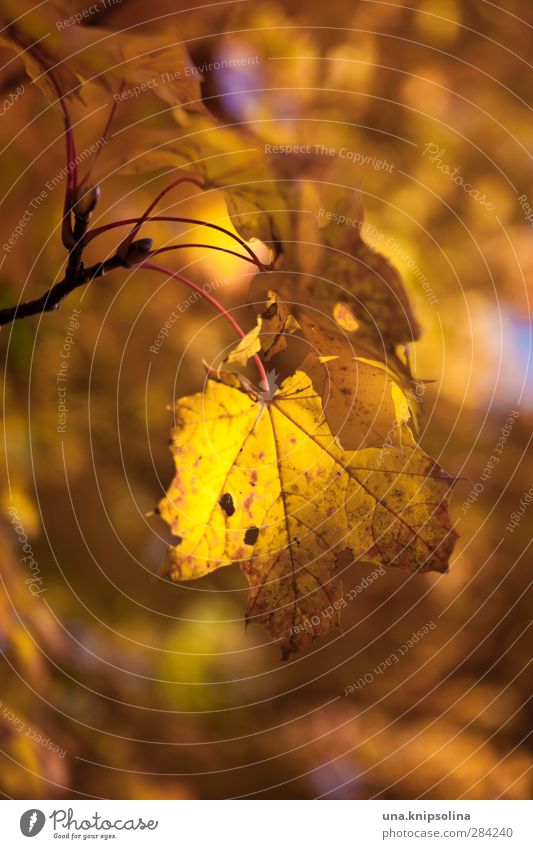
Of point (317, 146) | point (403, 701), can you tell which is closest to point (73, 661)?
point (403, 701)

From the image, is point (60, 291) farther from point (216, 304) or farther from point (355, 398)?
point (355, 398)

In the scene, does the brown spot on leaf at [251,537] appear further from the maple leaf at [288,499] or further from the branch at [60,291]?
the branch at [60,291]

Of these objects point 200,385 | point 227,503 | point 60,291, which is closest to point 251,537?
point 227,503

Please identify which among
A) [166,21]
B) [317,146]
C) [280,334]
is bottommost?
[280,334]

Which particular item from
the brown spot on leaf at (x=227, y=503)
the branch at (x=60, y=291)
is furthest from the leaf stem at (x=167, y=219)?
the brown spot on leaf at (x=227, y=503)

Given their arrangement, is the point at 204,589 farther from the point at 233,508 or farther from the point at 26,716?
the point at 26,716
